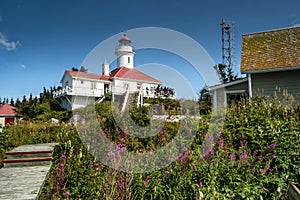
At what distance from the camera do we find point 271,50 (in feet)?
30.7

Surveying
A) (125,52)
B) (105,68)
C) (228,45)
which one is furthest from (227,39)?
(105,68)

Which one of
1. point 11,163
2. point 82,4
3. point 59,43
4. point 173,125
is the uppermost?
point 82,4

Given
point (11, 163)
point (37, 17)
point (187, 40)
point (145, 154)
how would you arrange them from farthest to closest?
1. point (37, 17)
2. point (187, 40)
3. point (11, 163)
4. point (145, 154)

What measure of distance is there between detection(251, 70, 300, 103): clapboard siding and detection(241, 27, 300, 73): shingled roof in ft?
1.34

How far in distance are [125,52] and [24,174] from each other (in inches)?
941

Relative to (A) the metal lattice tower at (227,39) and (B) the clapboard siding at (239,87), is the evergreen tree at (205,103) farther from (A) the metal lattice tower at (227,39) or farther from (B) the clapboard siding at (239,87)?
(A) the metal lattice tower at (227,39)

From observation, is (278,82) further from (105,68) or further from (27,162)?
(105,68)

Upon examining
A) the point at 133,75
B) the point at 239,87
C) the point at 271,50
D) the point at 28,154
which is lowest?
the point at 28,154

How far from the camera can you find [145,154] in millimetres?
3613

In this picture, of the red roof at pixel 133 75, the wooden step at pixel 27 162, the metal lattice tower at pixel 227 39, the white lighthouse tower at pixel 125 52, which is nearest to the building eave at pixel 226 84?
the wooden step at pixel 27 162

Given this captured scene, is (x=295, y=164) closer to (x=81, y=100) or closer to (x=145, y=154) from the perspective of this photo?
(x=145, y=154)

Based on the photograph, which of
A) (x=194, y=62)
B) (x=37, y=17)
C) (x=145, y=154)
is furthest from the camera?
(x=37, y=17)

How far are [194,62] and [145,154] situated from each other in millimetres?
2657

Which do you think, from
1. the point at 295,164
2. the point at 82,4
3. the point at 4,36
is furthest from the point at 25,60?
the point at 295,164
